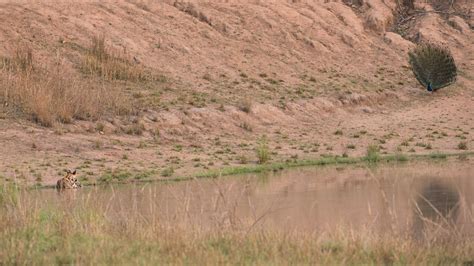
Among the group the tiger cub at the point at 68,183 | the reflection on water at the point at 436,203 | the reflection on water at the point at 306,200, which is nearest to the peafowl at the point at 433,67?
the reflection on water at the point at 306,200

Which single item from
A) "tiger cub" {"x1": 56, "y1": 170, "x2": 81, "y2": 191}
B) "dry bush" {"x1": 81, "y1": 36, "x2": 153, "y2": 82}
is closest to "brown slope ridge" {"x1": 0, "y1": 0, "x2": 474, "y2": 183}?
"dry bush" {"x1": 81, "y1": 36, "x2": 153, "y2": 82}

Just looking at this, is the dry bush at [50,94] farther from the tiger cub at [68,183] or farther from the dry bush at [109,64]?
the tiger cub at [68,183]

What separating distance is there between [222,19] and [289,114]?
837cm

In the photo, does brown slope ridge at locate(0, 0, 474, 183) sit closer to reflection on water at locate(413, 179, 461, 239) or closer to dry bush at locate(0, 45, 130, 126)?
dry bush at locate(0, 45, 130, 126)

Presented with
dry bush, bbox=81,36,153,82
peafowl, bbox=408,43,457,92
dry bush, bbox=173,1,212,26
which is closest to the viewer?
dry bush, bbox=81,36,153,82

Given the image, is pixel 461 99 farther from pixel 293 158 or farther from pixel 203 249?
pixel 203 249

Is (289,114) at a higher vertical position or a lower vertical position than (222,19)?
lower

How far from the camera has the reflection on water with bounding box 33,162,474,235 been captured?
12375 mm

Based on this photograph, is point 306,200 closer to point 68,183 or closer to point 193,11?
point 68,183

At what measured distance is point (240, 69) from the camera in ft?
116

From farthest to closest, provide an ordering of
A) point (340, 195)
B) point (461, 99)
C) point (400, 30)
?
point (400, 30) < point (461, 99) < point (340, 195)

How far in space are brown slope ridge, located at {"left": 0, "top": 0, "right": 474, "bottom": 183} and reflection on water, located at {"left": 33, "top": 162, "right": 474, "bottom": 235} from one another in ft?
10.8

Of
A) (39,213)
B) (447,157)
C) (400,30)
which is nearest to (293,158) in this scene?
(447,157)

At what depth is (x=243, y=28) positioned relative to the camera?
38812 mm
